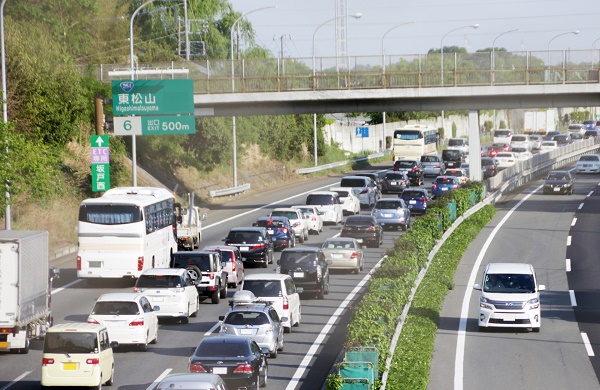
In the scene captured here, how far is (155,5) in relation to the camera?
10144 centimetres

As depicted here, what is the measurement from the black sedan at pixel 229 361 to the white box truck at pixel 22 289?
19.9 feet

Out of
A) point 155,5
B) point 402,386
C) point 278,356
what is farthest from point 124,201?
point 155,5

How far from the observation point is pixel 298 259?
36500 mm

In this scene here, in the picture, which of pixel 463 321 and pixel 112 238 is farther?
pixel 112 238

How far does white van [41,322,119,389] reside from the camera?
2266 cm

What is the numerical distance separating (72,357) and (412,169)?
2376 inches

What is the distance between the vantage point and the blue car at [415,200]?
6197 cm

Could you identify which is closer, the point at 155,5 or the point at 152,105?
the point at 152,105

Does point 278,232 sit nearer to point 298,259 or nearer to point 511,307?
point 298,259

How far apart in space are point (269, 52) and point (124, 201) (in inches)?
2944

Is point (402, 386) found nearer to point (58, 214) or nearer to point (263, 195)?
point (58, 214)

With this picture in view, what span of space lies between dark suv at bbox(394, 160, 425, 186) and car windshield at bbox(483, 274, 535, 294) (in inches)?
1928

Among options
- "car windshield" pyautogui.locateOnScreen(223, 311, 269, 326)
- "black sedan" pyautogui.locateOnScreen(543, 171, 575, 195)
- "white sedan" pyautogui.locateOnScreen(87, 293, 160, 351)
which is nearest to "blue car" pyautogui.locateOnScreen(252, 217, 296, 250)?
"white sedan" pyautogui.locateOnScreen(87, 293, 160, 351)

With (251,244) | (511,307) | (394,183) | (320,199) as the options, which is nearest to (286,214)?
(320,199)
